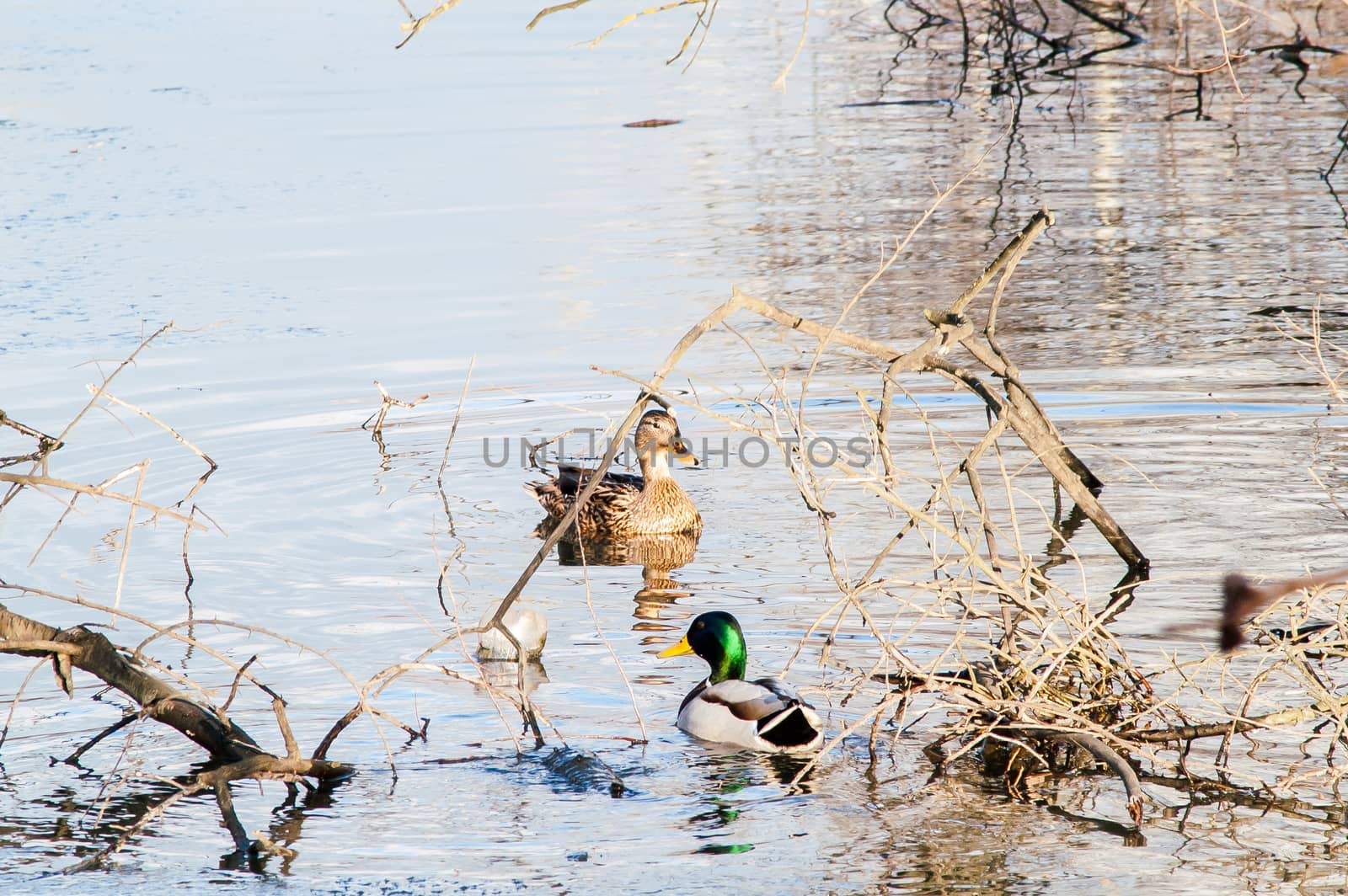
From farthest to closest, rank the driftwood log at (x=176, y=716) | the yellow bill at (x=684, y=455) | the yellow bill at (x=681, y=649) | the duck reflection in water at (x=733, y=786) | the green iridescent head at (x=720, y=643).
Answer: the yellow bill at (x=684, y=455)
the yellow bill at (x=681, y=649)
the green iridescent head at (x=720, y=643)
the duck reflection in water at (x=733, y=786)
the driftwood log at (x=176, y=716)

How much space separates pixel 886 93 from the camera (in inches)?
775

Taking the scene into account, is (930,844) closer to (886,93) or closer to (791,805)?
(791,805)

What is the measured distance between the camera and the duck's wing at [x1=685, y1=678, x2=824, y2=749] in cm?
564

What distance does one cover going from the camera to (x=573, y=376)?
10.3m

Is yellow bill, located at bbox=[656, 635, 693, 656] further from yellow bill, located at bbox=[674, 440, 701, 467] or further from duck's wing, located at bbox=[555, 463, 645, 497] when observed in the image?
yellow bill, located at bbox=[674, 440, 701, 467]

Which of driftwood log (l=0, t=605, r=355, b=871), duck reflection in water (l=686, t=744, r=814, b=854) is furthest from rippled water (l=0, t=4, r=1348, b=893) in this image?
driftwood log (l=0, t=605, r=355, b=871)

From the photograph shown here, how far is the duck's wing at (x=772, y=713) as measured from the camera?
564 centimetres

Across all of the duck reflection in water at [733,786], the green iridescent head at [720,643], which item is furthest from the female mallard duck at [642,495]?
the duck reflection in water at [733,786]

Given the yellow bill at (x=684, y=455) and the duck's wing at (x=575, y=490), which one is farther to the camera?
the yellow bill at (x=684, y=455)

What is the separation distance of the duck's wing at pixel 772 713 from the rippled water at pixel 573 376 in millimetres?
161

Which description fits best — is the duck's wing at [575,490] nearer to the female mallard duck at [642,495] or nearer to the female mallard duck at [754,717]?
the female mallard duck at [642,495]

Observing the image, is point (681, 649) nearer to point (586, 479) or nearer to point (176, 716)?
point (586, 479)

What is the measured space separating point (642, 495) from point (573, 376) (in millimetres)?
1761

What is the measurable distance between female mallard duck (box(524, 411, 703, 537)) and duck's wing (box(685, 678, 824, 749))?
259 centimetres
